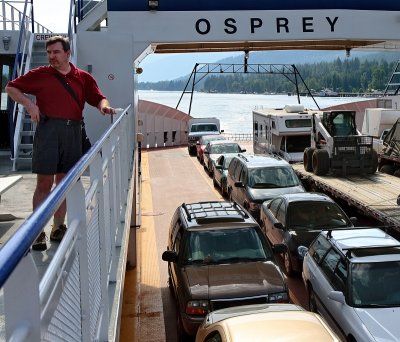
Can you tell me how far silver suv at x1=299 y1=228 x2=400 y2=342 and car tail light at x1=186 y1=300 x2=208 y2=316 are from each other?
5.11 feet

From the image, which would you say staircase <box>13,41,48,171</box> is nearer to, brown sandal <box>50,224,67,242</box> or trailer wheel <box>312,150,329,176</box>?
brown sandal <box>50,224,67,242</box>

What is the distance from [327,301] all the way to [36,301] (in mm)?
6547

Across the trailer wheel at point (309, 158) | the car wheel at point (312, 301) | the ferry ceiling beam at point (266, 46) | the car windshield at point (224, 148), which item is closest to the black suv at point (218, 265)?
the car wheel at point (312, 301)

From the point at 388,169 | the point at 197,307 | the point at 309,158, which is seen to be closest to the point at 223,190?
the point at 309,158

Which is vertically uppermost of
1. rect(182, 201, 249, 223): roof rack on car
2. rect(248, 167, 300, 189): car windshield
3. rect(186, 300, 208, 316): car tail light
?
rect(182, 201, 249, 223): roof rack on car

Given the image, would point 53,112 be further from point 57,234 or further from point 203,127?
point 203,127

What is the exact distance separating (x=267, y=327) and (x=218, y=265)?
2.69 m

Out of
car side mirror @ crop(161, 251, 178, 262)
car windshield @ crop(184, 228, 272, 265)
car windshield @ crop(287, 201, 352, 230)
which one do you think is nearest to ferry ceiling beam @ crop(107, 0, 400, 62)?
car windshield @ crop(287, 201, 352, 230)

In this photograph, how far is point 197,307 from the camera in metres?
7.41

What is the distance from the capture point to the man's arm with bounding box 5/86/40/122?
13.9 feet

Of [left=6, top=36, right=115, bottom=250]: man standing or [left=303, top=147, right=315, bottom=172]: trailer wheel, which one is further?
[left=303, top=147, right=315, bottom=172]: trailer wheel

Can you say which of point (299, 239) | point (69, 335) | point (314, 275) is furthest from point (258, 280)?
point (69, 335)

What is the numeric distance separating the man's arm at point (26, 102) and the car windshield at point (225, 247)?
14.4 feet

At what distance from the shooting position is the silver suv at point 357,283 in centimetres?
634
